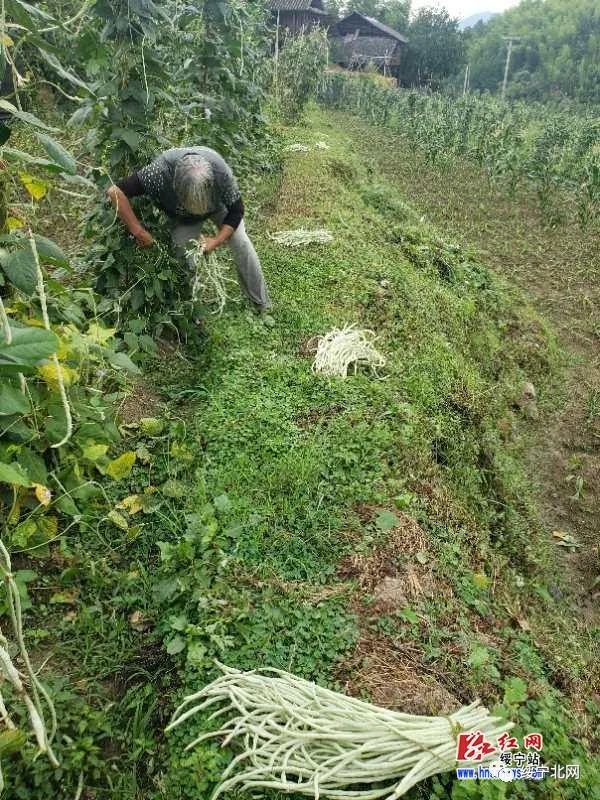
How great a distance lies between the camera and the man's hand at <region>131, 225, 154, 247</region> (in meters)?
3.44

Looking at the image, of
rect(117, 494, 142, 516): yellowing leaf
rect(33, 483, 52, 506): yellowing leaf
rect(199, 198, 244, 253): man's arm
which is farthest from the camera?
rect(199, 198, 244, 253): man's arm

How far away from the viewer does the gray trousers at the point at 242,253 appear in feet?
12.3

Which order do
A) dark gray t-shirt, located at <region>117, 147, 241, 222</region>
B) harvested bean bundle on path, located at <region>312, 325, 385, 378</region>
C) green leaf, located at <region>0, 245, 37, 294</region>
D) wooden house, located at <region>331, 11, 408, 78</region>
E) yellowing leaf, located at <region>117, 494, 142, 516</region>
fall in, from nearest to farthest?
green leaf, located at <region>0, 245, 37, 294</region> → yellowing leaf, located at <region>117, 494, 142, 516</region> → dark gray t-shirt, located at <region>117, 147, 241, 222</region> → harvested bean bundle on path, located at <region>312, 325, 385, 378</region> → wooden house, located at <region>331, 11, 408, 78</region>

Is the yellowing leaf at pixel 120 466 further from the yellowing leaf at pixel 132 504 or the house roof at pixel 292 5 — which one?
the house roof at pixel 292 5

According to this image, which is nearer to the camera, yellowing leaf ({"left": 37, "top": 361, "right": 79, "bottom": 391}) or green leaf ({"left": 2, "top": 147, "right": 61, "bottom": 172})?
green leaf ({"left": 2, "top": 147, "right": 61, "bottom": 172})

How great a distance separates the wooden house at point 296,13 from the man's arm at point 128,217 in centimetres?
2737

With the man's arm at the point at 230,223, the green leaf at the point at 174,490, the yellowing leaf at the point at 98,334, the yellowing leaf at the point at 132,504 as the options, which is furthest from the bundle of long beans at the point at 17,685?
the man's arm at the point at 230,223

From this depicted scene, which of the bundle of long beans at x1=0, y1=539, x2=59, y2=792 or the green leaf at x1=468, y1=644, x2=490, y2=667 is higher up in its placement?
the bundle of long beans at x1=0, y1=539, x2=59, y2=792

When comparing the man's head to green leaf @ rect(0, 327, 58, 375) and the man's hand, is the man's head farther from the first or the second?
green leaf @ rect(0, 327, 58, 375)

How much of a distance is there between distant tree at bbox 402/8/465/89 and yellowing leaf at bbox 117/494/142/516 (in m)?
30.4

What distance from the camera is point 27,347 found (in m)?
1.35

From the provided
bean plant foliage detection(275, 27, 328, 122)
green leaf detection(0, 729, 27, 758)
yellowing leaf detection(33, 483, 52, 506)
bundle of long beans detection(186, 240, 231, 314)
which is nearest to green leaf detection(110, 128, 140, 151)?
bundle of long beans detection(186, 240, 231, 314)

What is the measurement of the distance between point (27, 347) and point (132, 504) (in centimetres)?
139

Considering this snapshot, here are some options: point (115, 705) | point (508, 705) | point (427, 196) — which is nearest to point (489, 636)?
point (508, 705)
